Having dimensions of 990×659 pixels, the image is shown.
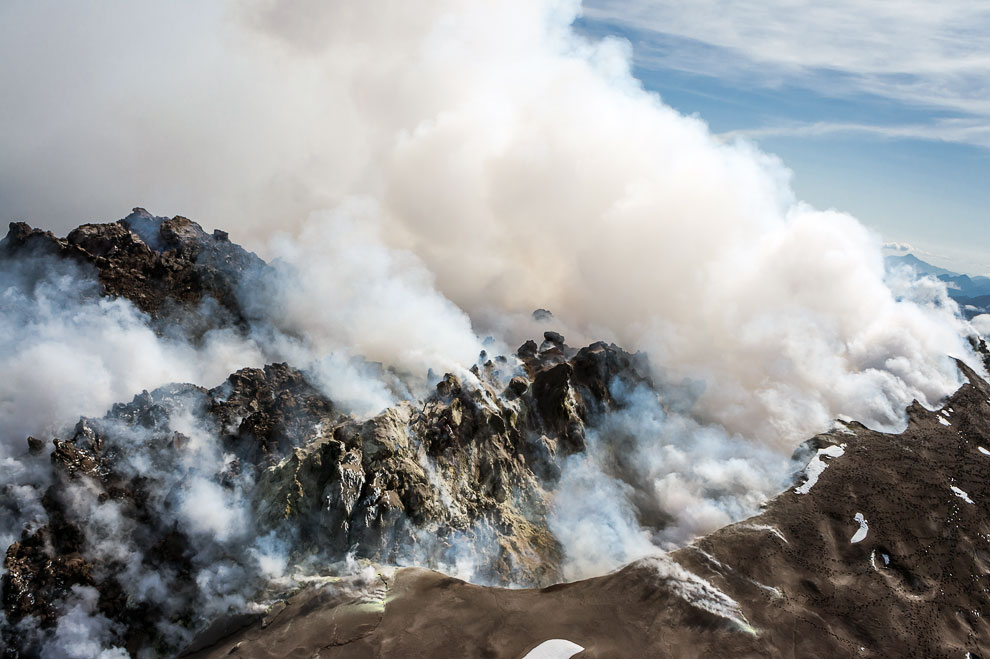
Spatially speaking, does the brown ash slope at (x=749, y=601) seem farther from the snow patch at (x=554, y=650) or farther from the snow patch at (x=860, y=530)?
the snow patch at (x=554, y=650)

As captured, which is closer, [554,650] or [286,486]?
[554,650]

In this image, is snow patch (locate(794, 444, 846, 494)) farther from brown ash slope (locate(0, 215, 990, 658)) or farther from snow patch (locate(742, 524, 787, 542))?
snow patch (locate(742, 524, 787, 542))

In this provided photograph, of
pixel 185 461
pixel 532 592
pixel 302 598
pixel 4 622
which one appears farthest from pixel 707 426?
pixel 4 622

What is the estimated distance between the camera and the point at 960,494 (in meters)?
86.9

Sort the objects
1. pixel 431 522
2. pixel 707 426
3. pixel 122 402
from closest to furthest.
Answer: pixel 431 522
pixel 122 402
pixel 707 426

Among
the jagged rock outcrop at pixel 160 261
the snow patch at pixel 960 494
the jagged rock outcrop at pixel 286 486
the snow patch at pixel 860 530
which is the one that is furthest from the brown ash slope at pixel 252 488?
the snow patch at pixel 960 494

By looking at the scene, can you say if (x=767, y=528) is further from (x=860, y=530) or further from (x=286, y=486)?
(x=286, y=486)

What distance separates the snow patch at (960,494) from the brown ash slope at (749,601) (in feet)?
0.80

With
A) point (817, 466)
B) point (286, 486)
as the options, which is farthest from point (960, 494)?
point (286, 486)

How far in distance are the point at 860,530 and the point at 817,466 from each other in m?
15.7

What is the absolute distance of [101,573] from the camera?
6131 cm

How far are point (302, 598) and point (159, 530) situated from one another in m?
21.5

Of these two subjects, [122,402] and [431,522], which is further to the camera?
[122,402]

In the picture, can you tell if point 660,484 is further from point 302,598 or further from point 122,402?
point 122,402
